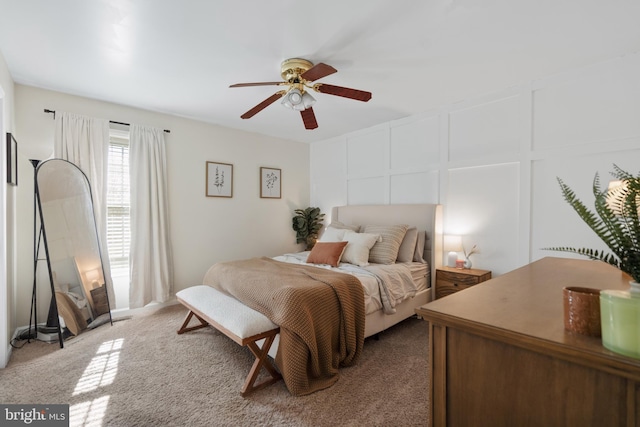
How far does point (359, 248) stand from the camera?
3.48 metres

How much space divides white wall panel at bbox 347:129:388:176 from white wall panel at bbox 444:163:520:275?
1.10 metres

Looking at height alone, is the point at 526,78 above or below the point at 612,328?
above

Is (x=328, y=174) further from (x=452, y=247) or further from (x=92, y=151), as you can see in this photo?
(x=92, y=151)

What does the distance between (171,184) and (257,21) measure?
262cm

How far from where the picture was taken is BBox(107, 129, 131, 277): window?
3.62 meters

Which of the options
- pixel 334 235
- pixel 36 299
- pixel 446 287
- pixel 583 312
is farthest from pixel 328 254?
pixel 36 299

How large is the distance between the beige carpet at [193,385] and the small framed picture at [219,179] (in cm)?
205

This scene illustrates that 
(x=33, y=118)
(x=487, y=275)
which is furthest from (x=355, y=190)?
(x=33, y=118)

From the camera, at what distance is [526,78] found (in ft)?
9.61

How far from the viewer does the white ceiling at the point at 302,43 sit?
1.93 meters

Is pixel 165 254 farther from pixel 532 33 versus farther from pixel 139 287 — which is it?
pixel 532 33

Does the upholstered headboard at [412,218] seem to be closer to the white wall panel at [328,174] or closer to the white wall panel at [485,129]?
the white wall panel at [328,174]

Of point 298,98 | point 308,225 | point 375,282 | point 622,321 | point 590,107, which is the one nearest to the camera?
point 622,321

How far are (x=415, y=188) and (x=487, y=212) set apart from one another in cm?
96
